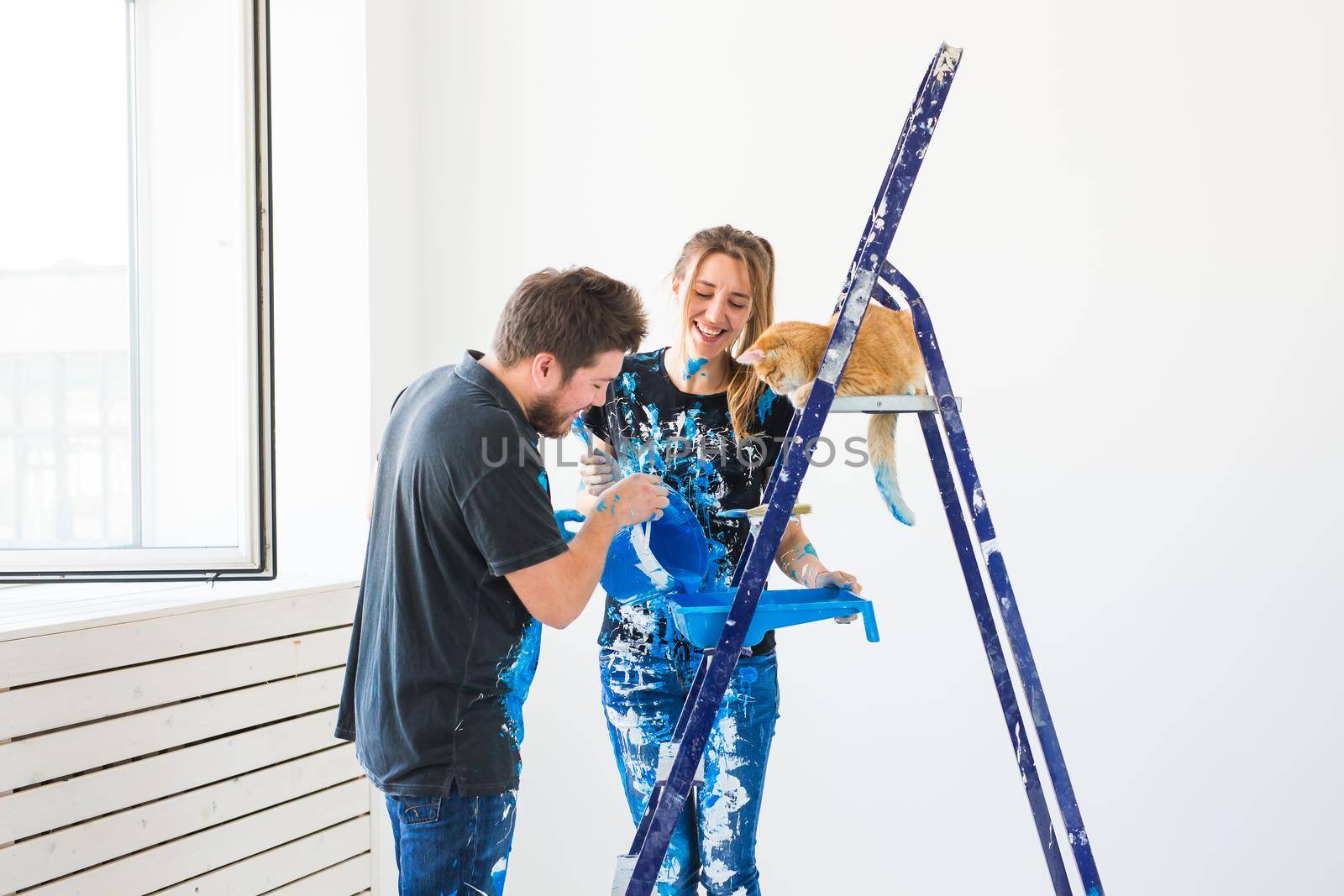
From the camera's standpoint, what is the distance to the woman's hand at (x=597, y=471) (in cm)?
153

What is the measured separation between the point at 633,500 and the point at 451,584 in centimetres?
27

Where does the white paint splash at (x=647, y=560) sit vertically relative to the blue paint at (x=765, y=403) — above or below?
below

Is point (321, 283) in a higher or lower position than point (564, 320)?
higher

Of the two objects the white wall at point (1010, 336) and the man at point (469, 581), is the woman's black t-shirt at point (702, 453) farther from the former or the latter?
the white wall at point (1010, 336)

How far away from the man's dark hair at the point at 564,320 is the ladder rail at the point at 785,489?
273 mm

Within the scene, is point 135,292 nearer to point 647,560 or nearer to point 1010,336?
point 647,560

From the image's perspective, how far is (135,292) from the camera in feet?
6.95

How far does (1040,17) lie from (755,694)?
158 centimetres

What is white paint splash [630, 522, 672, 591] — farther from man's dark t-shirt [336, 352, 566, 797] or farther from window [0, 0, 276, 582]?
window [0, 0, 276, 582]

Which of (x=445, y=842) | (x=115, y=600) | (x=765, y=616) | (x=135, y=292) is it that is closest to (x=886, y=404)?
(x=765, y=616)

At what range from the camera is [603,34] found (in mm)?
2430

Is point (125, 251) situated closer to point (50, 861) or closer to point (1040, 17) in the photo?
point (50, 861)

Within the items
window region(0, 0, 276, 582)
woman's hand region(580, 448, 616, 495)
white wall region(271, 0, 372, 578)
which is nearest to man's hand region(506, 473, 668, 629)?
woman's hand region(580, 448, 616, 495)

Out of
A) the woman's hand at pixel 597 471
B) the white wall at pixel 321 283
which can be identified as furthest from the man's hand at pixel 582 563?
the white wall at pixel 321 283
